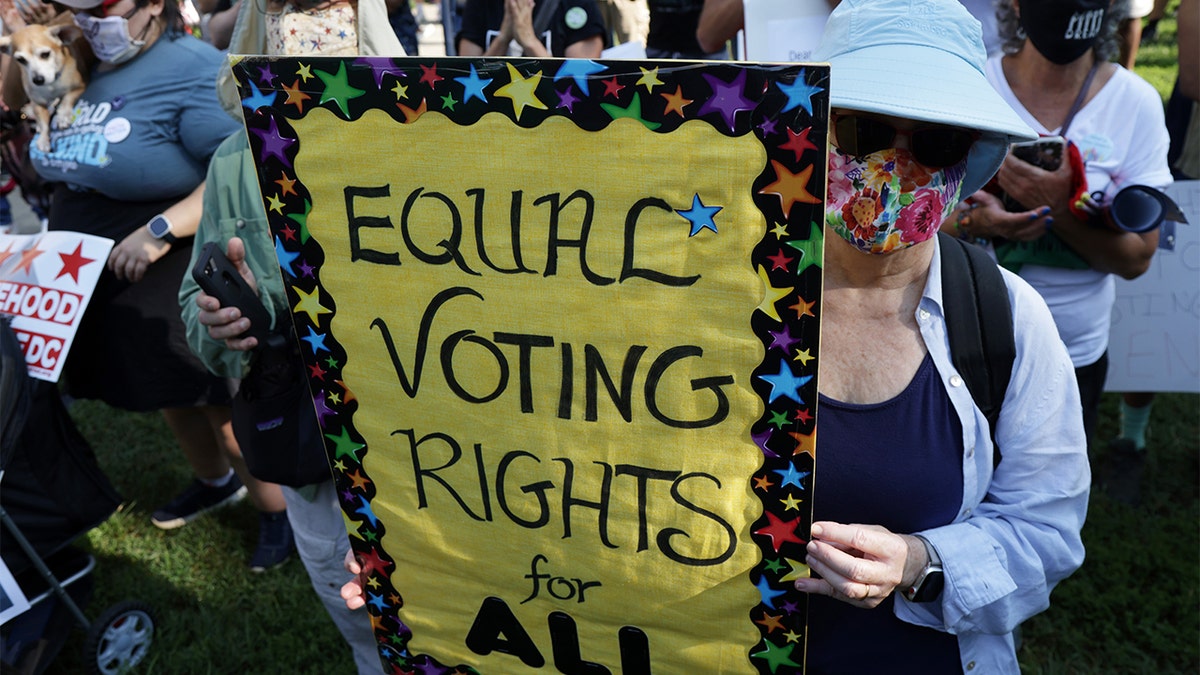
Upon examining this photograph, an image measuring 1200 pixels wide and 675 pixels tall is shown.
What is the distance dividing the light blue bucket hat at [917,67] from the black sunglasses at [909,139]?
0.05m

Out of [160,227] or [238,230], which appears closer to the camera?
[238,230]

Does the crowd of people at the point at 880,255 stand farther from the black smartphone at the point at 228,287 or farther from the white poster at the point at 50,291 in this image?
the white poster at the point at 50,291

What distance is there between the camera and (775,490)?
1.36 m

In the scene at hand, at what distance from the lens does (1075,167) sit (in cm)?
236

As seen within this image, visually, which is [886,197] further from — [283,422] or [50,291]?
[50,291]

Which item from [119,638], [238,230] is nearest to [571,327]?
[238,230]

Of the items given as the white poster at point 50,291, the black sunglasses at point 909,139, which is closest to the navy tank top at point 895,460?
the black sunglasses at point 909,139

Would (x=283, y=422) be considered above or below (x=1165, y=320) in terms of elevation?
above

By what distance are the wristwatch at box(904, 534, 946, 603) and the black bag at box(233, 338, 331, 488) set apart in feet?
4.52

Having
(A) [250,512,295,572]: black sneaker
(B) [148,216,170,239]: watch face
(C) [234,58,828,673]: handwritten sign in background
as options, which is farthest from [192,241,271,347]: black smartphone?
(A) [250,512,295,572]: black sneaker

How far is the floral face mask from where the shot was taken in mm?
1408

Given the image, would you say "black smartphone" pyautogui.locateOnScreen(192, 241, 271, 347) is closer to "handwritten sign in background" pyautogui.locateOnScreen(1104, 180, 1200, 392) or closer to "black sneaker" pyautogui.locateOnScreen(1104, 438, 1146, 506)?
"handwritten sign in background" pyautogui.locateOnScreen(1104, 180, 1200, 392)

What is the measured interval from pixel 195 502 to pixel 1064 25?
3.67 meters

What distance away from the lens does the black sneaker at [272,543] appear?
355cm
